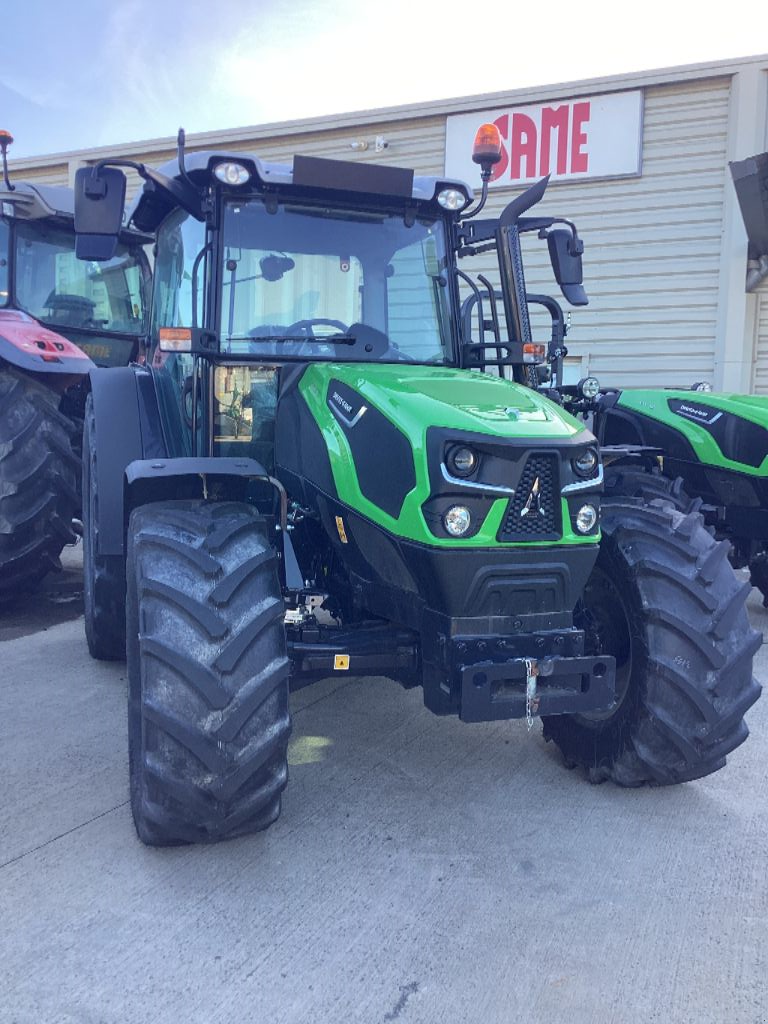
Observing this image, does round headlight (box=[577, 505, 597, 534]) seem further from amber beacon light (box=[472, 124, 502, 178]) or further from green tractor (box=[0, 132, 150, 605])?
green tractor (box=[0, 132, 150, 605])

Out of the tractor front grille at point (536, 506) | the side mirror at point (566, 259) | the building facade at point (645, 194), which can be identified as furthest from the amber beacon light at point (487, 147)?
the building facade at point (645, 194)

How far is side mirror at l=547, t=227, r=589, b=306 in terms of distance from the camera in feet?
13.4

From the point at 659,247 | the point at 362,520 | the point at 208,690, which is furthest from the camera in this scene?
the point at 659,247

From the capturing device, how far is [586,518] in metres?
3.11

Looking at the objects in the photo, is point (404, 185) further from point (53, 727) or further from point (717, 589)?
point (53, 727)

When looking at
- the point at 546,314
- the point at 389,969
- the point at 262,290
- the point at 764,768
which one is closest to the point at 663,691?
the point at 764,768

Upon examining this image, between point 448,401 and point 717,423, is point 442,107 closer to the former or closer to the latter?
point 717,423

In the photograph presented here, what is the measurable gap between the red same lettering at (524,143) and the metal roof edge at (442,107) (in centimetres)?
23

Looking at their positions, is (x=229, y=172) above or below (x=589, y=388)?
above

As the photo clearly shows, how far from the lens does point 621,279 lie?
35.0ft

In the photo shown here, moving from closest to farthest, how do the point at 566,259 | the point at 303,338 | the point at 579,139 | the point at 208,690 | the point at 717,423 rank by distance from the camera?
the point at 208,690
the point at 303,338
the point at 566,259
the point at 717,423
the point at 579,139

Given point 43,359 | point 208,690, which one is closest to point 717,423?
point 43,359

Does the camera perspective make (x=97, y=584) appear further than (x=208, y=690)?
Yes

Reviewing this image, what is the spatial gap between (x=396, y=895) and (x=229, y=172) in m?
2.58
